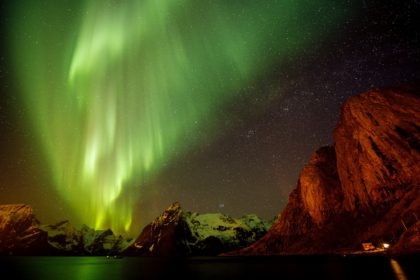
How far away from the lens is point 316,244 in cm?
14800

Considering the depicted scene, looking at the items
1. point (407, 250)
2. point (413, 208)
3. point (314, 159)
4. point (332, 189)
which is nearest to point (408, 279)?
point (407, 250)

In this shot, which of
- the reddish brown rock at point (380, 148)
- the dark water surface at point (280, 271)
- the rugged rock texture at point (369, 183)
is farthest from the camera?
the reddish brown rock at point (380, 148)

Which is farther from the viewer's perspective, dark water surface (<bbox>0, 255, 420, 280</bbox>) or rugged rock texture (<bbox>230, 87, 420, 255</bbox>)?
rugged rock texture (<bbox>230, 87, 420, 255</bbox>)

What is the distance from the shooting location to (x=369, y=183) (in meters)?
132

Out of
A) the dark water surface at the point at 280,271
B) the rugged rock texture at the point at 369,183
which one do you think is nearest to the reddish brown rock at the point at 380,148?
the rugged rock texture at the point at 369,183

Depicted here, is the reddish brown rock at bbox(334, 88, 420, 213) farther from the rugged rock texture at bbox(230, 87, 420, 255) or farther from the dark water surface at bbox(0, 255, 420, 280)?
the dark water surface at bbox(0, 255, 420, 280)

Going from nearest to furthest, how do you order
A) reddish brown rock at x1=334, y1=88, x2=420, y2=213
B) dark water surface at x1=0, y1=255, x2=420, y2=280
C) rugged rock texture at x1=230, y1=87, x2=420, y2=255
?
dark water surface at x1=0, y1=255, x2=420, y2=280 → rugged rock texture at x1=230, y1=87, x2=420, y2=255 → reddish brown rock at x1=334, y1=88, x2=420, y2=213

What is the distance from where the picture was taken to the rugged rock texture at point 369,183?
104513mm

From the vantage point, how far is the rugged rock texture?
105m

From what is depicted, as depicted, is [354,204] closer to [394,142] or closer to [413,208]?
[394,142]

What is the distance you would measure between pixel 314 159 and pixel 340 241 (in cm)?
7312

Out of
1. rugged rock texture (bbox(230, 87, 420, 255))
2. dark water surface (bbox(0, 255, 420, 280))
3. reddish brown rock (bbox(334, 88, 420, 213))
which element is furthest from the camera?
reddish brown rock (bbox(334, 88, 420, 213))

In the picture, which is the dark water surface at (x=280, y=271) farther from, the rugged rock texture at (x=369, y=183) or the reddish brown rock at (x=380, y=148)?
the reddish brown rock at (x=380, y=148)

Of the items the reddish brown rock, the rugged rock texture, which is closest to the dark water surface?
the rugged rock texture
